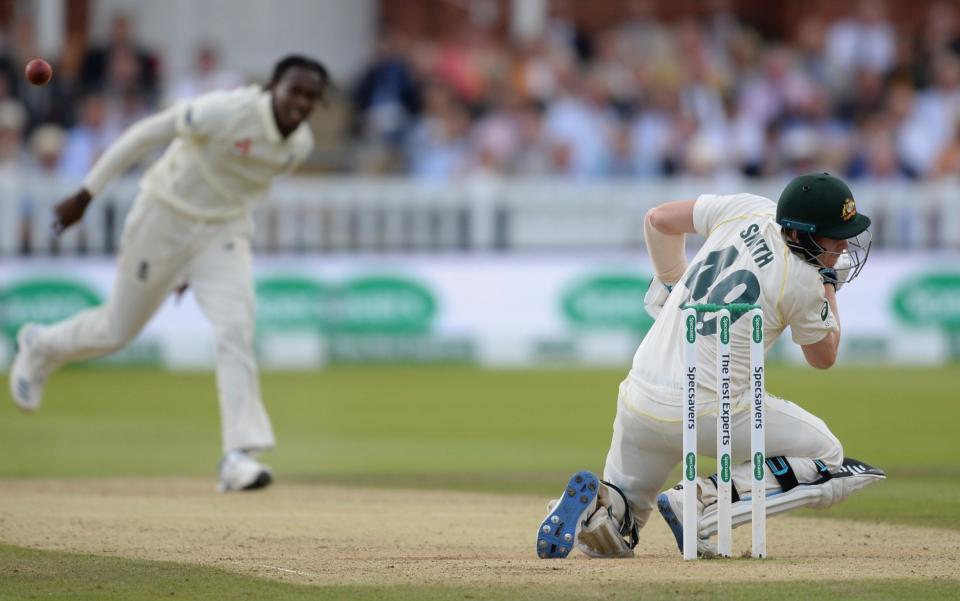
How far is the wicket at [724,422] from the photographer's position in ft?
18.6

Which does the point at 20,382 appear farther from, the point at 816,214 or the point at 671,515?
the point at 816,214

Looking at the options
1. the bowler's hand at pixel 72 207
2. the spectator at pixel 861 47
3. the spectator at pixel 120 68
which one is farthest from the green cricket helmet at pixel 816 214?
the spectator at pixel 861 47

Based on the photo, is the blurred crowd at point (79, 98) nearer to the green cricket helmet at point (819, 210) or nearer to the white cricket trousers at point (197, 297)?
the white cricket trousers at point (197, 297)

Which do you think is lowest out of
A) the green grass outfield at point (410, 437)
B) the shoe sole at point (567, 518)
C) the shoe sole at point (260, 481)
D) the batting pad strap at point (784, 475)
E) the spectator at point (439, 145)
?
the green grass outfield at point (410, 437)

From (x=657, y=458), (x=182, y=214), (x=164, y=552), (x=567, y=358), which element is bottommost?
(x=567, y=358)

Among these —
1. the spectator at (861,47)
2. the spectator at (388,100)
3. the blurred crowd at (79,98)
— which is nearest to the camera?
the blurred crowd at (79,98)

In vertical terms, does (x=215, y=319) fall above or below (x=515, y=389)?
above

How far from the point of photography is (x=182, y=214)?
28.8ft

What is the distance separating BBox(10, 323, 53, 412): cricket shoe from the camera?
364 inches

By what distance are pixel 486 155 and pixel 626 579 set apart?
12.6 meters

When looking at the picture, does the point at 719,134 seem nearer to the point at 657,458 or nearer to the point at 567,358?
the point at 567,358

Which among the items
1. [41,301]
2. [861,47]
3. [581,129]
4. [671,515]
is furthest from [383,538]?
[861,47]

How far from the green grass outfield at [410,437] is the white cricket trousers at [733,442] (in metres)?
0.80

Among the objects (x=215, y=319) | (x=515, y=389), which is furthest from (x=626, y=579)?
(x=515, y=389)
